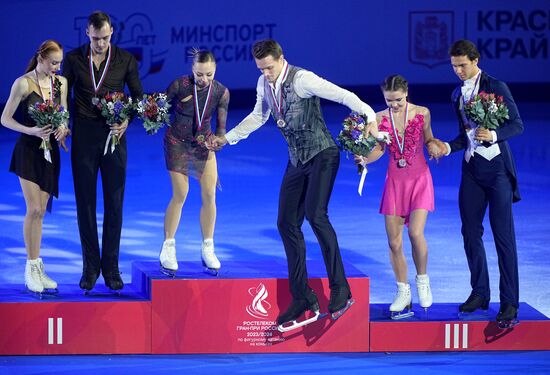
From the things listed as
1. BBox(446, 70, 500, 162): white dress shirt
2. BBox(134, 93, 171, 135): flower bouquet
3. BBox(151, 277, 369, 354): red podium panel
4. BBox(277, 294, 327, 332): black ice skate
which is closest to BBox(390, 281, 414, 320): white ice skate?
BBox(151, 277, 369, 354): red podium panel

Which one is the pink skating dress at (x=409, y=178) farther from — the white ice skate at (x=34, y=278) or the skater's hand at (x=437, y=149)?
the white ice skate at (x=34, y=278)

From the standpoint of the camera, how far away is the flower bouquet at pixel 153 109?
22.5 ft

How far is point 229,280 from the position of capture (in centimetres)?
677

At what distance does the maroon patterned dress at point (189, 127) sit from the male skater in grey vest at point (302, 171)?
571 millimetres

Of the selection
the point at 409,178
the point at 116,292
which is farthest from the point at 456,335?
the point at 116,292

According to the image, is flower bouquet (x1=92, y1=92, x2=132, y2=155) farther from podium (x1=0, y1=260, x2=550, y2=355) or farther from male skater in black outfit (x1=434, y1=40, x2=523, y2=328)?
male skater in black outfit (x1=434, y1=40, x2=523, y2=328)

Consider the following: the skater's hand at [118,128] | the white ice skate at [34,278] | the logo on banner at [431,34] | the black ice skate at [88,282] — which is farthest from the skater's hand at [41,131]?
the logo on banner at [431,34]

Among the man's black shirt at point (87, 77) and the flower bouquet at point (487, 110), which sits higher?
the man's black shirt at point (87, 77)

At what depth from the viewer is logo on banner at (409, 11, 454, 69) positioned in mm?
21281

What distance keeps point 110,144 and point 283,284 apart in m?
1.39

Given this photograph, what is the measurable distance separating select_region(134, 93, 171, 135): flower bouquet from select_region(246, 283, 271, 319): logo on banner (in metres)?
1.17

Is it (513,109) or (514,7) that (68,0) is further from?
(513,109)

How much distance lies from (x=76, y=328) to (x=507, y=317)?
103 inches

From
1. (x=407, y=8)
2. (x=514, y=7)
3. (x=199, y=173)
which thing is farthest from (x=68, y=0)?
(x=199, y=173)
